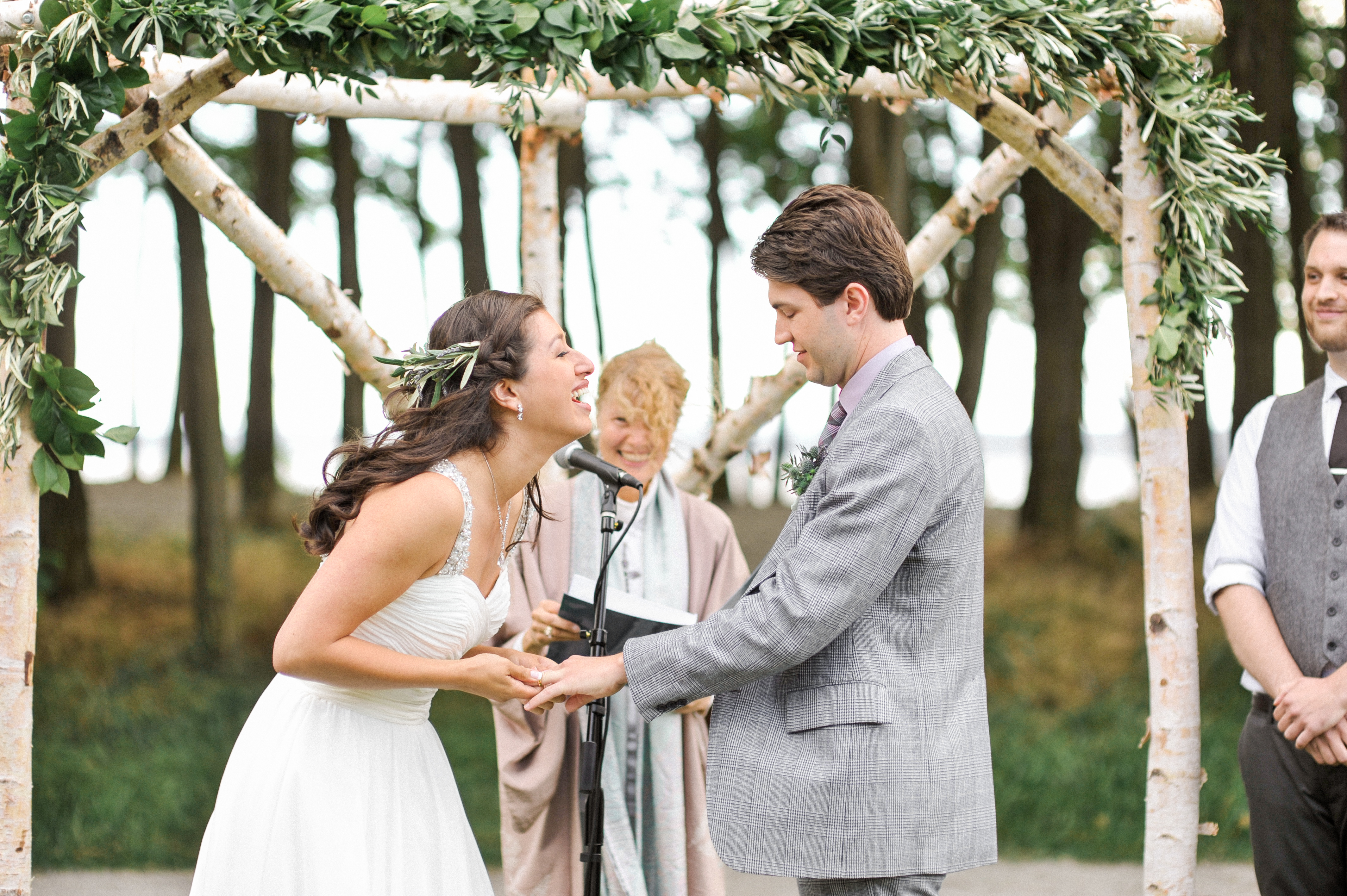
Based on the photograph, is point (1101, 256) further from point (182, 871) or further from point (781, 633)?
point (781, 633)

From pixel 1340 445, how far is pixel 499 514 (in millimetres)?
2201

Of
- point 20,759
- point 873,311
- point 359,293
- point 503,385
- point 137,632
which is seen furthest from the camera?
point 359,293

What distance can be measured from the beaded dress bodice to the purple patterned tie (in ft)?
2.55

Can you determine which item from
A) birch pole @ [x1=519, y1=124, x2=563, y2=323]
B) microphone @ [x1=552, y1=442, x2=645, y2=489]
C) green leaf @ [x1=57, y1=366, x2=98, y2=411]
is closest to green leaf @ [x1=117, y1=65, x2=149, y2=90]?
green leaf @ [x1=57, y1=366, x2=98, y2=411]

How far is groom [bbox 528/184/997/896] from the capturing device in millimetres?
2270

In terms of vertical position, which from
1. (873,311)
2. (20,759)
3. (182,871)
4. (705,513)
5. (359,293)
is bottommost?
(182,871)

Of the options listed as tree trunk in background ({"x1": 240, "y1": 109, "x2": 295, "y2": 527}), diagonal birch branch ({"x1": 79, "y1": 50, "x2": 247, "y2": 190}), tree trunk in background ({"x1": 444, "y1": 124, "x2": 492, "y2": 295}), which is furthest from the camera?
tree trunk in background ({"x1": 444, "y1": 124, "x2": 492, "y2": 295})

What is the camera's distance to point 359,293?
1202cm

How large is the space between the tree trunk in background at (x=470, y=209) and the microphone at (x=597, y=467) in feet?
25.6

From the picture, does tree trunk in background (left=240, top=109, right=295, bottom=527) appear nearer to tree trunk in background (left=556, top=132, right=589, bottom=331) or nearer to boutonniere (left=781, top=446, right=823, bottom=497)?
tree trunk in background (left=556, top=132, right=589, bottom=331)

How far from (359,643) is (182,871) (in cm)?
411

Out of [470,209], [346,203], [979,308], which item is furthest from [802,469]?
[979,308]

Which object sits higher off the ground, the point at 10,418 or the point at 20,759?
the point at 10,418

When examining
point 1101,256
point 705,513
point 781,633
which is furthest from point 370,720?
point 1101,256
